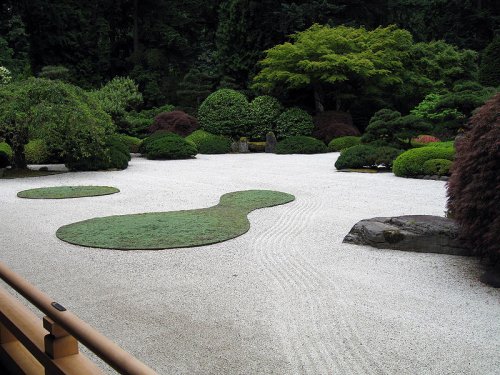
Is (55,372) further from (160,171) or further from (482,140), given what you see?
(160,171)

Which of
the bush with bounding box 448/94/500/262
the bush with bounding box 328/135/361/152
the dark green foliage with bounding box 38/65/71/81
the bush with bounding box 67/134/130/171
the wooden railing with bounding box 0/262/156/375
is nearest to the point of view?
the wooden railing with bounding box 0/262/156/375

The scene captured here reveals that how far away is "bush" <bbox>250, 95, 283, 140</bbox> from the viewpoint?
70.3 ft

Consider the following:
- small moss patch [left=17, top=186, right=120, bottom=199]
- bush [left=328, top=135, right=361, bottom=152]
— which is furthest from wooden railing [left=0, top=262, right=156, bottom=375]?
bush [left=328, top=135, right=361, bottom=152]

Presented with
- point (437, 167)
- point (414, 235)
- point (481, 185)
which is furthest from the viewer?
point (437, 167)

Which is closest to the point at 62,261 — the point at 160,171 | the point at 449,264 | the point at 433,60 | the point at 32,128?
the point at 449,264

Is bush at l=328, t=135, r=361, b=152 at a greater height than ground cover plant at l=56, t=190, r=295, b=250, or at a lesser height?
greater

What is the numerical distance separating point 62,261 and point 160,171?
8.48 metres

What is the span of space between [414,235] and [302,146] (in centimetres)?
1412

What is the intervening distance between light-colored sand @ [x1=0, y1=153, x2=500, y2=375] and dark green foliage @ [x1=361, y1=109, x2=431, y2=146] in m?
6.87

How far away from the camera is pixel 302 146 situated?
61.6ft

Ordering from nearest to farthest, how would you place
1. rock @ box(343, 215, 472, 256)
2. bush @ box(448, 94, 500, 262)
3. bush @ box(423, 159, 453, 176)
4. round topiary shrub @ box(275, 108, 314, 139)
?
bush @ box(448, 94, 500, 262)
rock @ box(343, 215, 472, 256)
bush @ box(423, 159, 453, 176)
round topiary shrub @ box(275, 108, 314, 139)

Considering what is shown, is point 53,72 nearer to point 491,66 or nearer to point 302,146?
point 302,146

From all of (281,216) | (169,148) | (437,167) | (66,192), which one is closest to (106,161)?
(169,148)

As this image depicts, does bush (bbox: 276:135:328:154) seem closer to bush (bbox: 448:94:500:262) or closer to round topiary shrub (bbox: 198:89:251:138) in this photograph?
round topiary shrub (bbox: 198:89:251:138)
